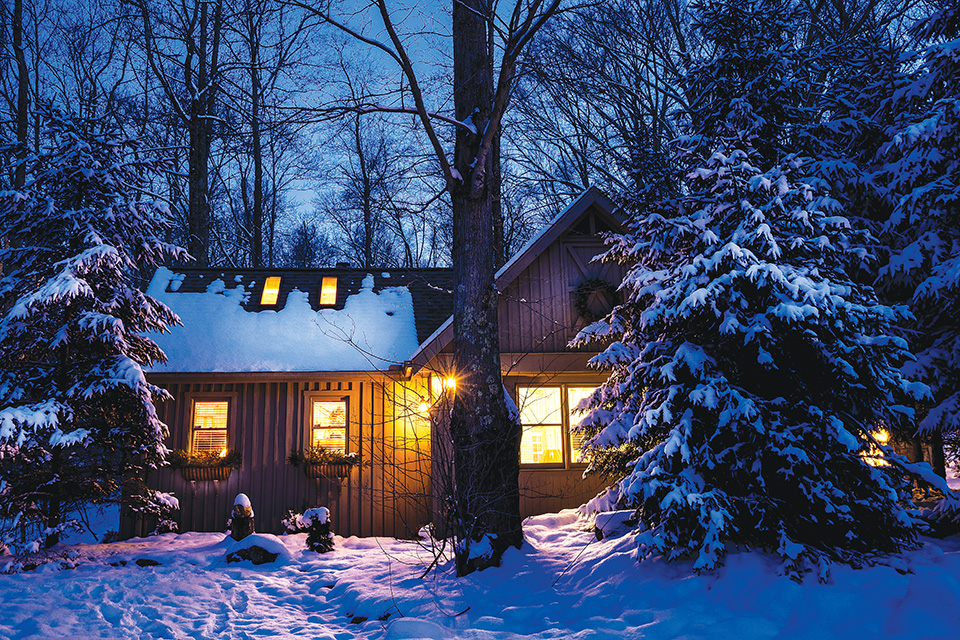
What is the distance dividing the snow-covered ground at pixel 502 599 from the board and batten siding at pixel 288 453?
7.48 ft

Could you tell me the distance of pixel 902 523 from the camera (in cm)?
494

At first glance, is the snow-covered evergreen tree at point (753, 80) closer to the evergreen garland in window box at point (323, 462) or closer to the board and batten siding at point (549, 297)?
the board and batten siding at point (549, 297)

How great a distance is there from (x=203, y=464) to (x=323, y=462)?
200 cm

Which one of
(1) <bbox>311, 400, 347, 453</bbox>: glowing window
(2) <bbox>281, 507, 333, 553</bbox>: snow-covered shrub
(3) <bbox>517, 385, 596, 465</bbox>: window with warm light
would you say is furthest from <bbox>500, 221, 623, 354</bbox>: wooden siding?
(2) <bbox>281, 507, 333, 553</bbox>: snow-covered shrub

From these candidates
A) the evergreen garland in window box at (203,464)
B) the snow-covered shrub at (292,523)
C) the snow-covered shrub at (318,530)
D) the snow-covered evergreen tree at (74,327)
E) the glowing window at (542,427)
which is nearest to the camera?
the snow-covered evergreen tree at (74,327)

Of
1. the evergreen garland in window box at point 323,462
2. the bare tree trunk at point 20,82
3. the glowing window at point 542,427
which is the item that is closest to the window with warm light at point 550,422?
the glowing window at point 542,427

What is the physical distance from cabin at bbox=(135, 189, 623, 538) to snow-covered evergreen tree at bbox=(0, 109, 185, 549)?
58.5 inches

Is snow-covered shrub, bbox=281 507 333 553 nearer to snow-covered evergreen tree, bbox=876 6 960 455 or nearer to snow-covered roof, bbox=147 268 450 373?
snow-covered roof, bbox=147 268 450 373

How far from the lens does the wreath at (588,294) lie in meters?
10.2

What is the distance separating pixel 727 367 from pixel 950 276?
114 inches

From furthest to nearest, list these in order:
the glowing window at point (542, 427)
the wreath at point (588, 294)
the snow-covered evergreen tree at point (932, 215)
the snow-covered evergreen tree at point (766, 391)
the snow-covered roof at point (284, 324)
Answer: the glowing window at point (542, 427) < the wreath at point (588, 294) < the snow-covered roof at point (284, 324) < the snow-covered evergreen tree at point (932, 215) < the snow-covered evergreen tree at point (766, 391)

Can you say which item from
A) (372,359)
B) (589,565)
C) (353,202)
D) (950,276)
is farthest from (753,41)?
(353,202)

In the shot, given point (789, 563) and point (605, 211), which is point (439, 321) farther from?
point (789, 563)

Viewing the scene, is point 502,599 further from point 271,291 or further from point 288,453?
point 271,291
